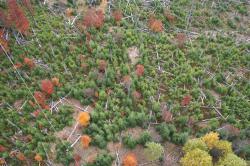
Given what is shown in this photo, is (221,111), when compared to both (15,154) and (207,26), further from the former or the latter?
(15,154)

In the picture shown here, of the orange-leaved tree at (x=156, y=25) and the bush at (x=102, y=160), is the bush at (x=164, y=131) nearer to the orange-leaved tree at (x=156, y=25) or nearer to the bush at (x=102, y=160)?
the bush at (x=102, y=160)

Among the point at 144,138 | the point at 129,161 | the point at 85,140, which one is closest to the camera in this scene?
the point at 129,161

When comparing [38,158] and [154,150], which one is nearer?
[38,158]

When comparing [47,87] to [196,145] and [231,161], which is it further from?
[231,161]

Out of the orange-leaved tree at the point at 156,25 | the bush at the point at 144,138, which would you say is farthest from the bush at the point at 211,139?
the orange-leaved tree at the point at 156,25

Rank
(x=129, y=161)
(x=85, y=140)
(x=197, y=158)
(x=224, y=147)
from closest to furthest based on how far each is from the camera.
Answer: (x=197, y=158) < (x=129, y=161) < (x=224, y=147) < (x=85, y=140)

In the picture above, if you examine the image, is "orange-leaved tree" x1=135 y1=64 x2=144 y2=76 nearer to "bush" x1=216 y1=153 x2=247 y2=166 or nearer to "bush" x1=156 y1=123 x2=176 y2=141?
"bush" x1=156 y1=123 x2=176 y2=141

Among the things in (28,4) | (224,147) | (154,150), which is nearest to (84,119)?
(154,150)
